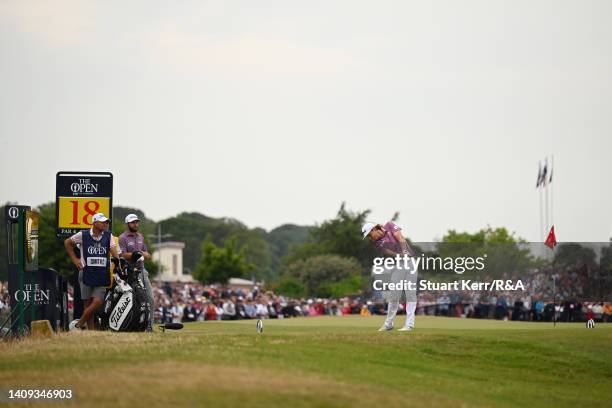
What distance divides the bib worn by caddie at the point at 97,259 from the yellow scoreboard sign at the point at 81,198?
303 centimetres

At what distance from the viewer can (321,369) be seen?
570 inches

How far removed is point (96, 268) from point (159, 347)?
435cm

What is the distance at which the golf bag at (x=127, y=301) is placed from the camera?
19453mm

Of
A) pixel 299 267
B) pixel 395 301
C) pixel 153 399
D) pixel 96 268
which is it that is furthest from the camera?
pixel 299 267

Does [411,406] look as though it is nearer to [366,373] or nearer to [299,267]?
[366,373]

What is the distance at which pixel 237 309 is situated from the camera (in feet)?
161

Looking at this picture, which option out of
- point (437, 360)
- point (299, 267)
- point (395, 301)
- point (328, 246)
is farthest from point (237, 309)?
point (328, 246)

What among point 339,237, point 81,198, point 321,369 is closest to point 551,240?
point 81,198

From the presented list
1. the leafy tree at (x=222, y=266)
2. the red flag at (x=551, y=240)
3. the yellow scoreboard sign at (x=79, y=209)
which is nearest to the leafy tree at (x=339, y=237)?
the leafy tree at (x=222, y=266)

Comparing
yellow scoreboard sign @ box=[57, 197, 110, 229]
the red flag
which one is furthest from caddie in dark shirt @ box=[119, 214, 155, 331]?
the red flag

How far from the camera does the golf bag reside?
1945 cm

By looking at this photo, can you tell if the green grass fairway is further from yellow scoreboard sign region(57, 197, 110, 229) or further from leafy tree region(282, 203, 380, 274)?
leafy tree region(282, 203, 380, 274)

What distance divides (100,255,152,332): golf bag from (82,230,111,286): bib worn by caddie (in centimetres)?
27

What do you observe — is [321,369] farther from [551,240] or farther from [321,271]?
[321,271]
